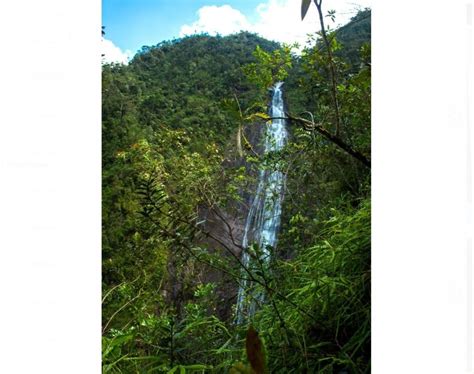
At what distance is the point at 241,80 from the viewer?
1177mm

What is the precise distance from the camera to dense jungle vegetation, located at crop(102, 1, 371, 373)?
3.12ft

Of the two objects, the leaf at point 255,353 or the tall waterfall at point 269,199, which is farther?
the tall waterfall at point 269,199

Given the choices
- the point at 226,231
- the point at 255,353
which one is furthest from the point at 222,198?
the point at 255,353

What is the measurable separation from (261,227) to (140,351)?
415mm

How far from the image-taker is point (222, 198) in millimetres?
1210

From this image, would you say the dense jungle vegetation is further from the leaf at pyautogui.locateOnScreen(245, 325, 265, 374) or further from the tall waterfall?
the leaf at pyautogui.locateOnScreen(245, 325, 265, 374)

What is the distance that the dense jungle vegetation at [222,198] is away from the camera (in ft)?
3.12

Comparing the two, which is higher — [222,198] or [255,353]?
[222,198]

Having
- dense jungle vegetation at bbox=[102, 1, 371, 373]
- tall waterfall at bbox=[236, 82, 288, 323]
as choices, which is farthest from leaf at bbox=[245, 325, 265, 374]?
tall waterfall at bbox=[236, 82, 288, 323]

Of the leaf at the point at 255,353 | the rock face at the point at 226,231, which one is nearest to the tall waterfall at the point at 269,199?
the rock face at the point at 226,231

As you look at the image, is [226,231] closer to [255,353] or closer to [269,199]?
[269,199]

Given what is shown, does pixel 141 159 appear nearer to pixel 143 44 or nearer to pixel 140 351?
pixel 143 44

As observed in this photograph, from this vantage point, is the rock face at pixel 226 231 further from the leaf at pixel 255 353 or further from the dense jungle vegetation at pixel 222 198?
the leaf at pixel 255 353
